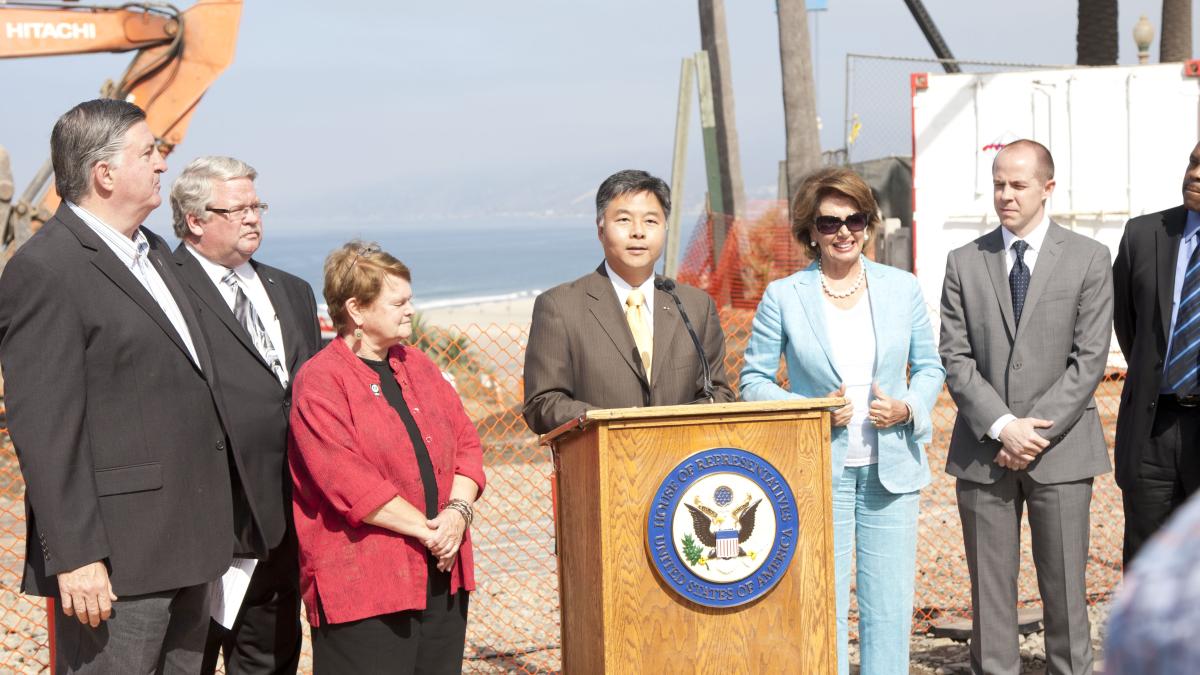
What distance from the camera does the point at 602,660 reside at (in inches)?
125

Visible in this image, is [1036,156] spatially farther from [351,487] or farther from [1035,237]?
[351,487]

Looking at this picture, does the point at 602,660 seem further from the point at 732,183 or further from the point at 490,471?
the point at 732,183

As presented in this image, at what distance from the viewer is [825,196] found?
13.3ft

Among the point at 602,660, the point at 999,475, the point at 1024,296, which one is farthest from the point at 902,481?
the point at 602,660

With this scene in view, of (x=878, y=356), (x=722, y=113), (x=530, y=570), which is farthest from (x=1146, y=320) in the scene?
(x=722, y=113)

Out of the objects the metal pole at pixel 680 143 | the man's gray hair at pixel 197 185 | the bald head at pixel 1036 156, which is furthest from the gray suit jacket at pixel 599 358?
the metal pole at pixel 680 143

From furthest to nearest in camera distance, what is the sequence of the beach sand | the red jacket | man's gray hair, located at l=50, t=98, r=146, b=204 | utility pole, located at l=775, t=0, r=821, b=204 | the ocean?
the ocean
the beach sand
utility pole, located at l=775, t=0, r=821, b=204
the red jacket
man's gray hair, located at l=50, t=98, r=146, b=204

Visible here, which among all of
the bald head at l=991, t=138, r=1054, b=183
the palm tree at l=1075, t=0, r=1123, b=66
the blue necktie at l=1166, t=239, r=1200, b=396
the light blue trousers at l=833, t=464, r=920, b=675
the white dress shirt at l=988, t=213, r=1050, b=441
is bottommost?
the light blue trousers at l=833, t=464, r=920, b=675

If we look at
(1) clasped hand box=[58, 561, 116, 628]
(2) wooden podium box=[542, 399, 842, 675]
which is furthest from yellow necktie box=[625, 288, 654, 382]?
(1) clasped hand box=[58, 561, 116, 628]

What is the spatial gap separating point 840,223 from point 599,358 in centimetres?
99

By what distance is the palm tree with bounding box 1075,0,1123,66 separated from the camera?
14.3 meters

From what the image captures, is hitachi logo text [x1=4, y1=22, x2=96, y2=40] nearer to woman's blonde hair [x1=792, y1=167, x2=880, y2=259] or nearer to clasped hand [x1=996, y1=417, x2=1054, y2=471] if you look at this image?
woman's blonde hair [x1=792, y1=167, x2=880, y2=259]

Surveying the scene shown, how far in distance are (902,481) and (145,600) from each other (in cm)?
237

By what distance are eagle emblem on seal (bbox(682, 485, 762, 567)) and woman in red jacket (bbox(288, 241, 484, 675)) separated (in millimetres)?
767
